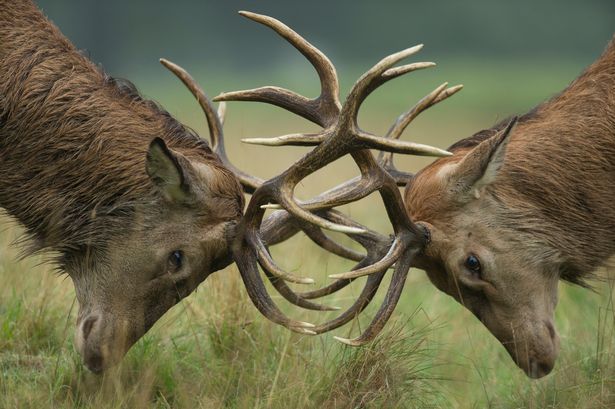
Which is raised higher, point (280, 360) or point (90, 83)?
point (90, 83)

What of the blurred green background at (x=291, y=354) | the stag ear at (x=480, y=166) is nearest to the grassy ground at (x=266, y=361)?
the blurred green background at (x=291, y=354)

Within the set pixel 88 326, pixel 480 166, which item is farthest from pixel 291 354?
pixel 480 166

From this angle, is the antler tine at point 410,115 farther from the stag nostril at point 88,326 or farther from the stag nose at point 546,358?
the stag nostril at point 88,326

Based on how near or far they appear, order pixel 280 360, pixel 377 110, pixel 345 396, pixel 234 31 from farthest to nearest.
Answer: pixel 234 31 → pixel 377 110 → pixel 280 360 → pixel 345 396

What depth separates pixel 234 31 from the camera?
2454 inches

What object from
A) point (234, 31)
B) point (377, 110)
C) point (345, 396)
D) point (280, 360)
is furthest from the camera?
point (234, 31)

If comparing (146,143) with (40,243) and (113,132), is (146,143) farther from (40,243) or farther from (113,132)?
(40,243)

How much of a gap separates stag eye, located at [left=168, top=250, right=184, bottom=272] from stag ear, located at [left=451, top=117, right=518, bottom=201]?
1499 mm

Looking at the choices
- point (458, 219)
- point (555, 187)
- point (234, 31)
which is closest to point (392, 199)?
point (458, 219)

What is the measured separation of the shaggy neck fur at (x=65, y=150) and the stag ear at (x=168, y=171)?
9 centimetres

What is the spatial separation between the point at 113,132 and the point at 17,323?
4.71 feet

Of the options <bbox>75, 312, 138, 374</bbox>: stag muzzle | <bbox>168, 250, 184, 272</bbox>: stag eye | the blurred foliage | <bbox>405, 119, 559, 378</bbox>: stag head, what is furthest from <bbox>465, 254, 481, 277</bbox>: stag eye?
the blurred foliage

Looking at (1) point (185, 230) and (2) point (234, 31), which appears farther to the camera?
(2) point (234, 31)

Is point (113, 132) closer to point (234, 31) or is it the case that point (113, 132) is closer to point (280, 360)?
point (280, 360)
